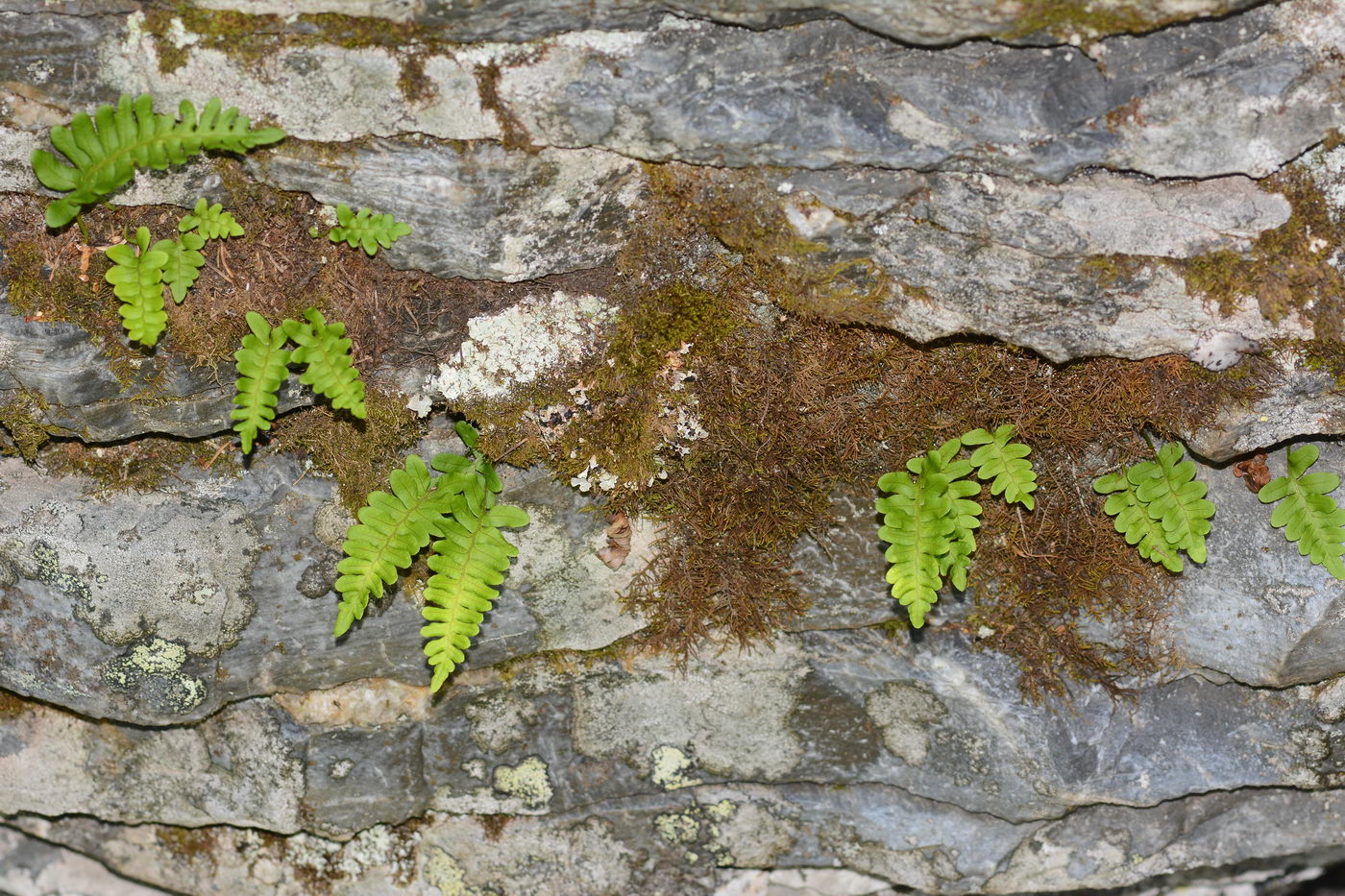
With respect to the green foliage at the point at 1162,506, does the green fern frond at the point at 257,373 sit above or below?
above

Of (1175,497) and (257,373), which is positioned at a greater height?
(257,373)

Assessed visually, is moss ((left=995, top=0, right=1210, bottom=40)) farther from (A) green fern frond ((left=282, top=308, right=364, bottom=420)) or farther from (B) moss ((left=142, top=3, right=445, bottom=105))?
(A) green fern frond ((left=282, top=308, right=364, bottom=420))

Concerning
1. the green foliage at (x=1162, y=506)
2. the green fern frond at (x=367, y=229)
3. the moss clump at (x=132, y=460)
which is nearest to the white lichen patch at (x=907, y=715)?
the green foliage at (x=1162, y=506)

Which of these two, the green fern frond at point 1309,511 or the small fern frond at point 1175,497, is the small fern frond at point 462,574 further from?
the green fern frond at point 1309,511

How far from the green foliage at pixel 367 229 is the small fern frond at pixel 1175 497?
3520mm

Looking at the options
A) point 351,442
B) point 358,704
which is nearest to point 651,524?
point 351,442

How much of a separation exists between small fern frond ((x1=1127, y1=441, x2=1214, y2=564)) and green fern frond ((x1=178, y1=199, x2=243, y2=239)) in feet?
13.9

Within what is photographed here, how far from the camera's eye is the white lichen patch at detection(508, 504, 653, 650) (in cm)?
486

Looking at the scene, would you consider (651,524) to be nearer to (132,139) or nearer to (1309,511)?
(132,139)

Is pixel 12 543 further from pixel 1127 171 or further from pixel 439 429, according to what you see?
pixel 1127 171

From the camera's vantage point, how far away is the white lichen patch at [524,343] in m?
4.58

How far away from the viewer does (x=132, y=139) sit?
13.5ft

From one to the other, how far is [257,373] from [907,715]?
11.6 feet

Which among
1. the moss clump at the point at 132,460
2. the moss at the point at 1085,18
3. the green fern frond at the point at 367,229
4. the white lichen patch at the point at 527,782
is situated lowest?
the white lichen patch at the point at 527,782
